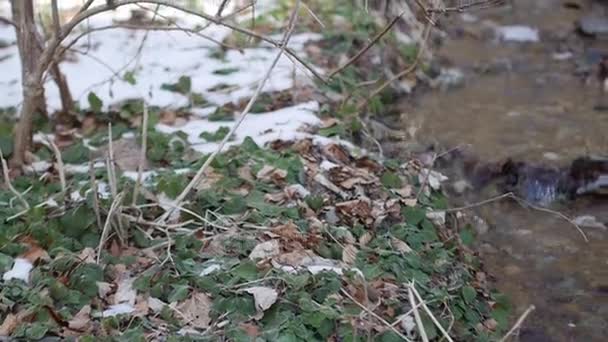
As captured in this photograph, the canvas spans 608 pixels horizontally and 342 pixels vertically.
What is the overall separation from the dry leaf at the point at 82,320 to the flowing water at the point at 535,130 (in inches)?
64.3

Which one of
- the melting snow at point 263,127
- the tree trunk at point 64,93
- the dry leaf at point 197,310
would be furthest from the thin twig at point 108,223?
the tree trunk at point 64,93

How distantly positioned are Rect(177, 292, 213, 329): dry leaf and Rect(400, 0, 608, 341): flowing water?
4.15 ft

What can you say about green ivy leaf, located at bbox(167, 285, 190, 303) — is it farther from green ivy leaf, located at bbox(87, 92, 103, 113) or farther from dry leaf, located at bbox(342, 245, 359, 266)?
green ivy leaf, located at bbox(87, 92, 103, 113)

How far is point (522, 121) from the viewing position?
597cm

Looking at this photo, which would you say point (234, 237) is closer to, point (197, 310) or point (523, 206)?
point (197, 310)

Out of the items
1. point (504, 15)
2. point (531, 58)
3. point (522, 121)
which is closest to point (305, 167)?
point (522, 121)

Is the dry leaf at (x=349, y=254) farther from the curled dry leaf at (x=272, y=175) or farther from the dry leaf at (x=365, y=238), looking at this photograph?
the curled dry leaf at (x=272, y=175)

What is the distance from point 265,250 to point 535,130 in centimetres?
264

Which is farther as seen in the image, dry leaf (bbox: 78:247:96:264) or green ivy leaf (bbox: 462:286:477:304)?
green ivy leaf (bbox: 462:286:477:304)

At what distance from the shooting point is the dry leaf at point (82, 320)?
3293 mm

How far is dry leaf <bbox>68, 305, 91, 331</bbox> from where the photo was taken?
130 inches

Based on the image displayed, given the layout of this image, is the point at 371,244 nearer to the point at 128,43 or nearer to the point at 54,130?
the point at 54,130

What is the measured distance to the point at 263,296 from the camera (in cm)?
336

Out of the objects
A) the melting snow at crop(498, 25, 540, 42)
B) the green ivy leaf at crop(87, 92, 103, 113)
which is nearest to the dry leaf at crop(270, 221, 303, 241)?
the green ivy leaf at crop(87, 92, 103, 113)
